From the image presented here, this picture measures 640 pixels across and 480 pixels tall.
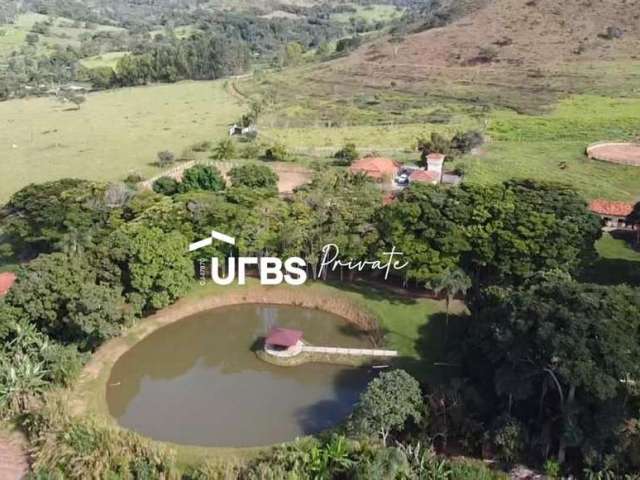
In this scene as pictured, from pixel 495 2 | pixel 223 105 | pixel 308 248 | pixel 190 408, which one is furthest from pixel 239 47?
pixel 190 408

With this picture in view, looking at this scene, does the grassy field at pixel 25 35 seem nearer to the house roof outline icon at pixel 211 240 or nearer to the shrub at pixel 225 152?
the shrub at pixel 225 152

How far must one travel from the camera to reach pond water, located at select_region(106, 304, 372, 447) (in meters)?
26.7

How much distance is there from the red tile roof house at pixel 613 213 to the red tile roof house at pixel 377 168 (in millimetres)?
16128

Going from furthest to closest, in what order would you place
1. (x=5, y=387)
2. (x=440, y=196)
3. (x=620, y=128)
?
(x=620, y=128)
(x=440, y=196)
(x=5, y=387)

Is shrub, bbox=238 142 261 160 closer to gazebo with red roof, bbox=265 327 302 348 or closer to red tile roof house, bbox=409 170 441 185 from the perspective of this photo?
red tile roof house, bbox=409 170 441 185

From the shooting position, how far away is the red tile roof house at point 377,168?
5172 cm

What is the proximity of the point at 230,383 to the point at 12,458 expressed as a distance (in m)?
9.67

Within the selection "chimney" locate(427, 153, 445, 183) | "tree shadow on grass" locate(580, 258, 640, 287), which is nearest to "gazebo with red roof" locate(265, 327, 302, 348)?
"tree shadow on grass" locate(580, 258, 640, 287)

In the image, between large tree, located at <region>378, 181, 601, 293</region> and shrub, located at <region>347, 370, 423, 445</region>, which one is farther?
large tree, located at <region>378, 181, 601, 293</region>

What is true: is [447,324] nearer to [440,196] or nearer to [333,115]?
[440,196]

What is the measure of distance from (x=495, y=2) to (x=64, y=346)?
121540 millimetres

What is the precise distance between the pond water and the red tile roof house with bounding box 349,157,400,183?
62.6 ft

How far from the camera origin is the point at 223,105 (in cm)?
9569

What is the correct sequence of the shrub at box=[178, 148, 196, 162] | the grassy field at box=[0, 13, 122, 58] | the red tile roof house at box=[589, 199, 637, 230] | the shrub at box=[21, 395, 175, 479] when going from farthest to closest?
the grassy field at box=[0, 13, 122, 58] → the shrub at box=[178, 148, 196, 162] → the red tile roof house at box=[589, 199, 637, 230] → the shrub at box=[21, 395, 175, 479]
